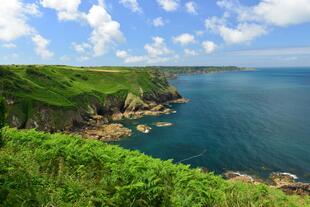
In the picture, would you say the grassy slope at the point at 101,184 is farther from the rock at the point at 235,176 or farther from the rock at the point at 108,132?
the rock at the point at 108,132

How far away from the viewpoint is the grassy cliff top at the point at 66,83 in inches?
4075

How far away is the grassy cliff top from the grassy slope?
81508mm

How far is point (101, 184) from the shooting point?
15828 mm

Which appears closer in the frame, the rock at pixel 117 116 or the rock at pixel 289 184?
the rock at pixel 289 184

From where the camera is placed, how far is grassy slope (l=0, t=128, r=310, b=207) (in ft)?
43.4

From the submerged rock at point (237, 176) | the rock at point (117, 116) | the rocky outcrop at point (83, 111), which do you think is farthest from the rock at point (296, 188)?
the rock at point (117, 116)

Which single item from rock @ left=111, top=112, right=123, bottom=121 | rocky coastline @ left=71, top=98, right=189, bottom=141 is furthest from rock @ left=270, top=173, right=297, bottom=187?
rock @ left=111, top=112, right=123, bottom=121

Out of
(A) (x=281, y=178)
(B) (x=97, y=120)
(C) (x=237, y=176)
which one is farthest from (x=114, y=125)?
(A) (x=281, y=178)

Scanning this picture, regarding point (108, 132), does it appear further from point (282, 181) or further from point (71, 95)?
point (282, 181)

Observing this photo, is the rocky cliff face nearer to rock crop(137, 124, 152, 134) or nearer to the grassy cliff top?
the grassy cliff top

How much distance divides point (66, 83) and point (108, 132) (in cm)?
4922

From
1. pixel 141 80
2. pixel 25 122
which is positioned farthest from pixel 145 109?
pixel 25 122

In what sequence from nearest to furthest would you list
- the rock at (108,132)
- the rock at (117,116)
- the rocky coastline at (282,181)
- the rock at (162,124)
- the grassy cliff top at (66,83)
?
the rocky coastline at (282,181)
the rock at (108,132)
the grassy cliff top at (66,83)
the rock at (162,124)
the rock at (117,116)

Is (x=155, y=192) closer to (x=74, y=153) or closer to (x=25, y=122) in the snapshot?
(x=74, y=153)
